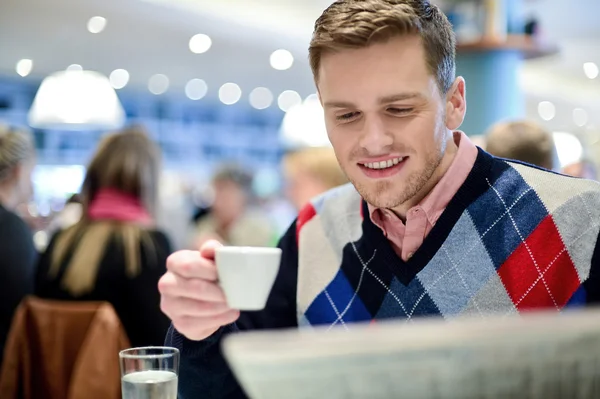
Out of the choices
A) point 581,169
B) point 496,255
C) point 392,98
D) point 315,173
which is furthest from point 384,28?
point 581,169

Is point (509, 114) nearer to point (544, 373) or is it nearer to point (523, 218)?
point (523, 218)

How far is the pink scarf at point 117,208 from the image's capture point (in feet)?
8.59

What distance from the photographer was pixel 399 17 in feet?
4.14

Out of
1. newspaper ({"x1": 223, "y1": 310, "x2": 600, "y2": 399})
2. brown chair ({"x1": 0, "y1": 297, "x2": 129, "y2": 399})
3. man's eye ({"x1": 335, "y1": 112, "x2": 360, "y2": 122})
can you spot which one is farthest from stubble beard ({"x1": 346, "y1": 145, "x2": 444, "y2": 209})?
brown chair ({"x1": 0, "y1": 297, "x2": 129, "y2": 399})

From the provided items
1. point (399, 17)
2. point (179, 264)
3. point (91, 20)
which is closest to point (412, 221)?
point (399, 17)

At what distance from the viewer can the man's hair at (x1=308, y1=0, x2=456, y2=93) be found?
1.27 metres

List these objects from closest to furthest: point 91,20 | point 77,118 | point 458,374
A: point 458,374
point 77,118
point 91,20

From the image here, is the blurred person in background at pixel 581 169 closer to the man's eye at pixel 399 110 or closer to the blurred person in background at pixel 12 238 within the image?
the blurred person in background at pixel 12 238

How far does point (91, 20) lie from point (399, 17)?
23.8ft

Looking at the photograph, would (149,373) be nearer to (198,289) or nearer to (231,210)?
(198,289)

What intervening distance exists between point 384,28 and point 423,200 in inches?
12.8

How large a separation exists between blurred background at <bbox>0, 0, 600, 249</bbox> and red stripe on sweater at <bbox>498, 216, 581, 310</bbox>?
1.79 meters

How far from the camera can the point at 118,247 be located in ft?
8.40

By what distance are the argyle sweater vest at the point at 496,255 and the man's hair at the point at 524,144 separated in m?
1.20
